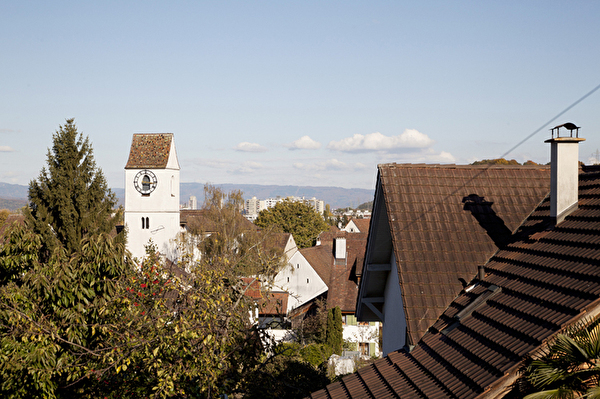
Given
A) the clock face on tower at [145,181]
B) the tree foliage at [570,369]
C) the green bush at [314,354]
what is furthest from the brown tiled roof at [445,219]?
the clock face on tower at [145,181]

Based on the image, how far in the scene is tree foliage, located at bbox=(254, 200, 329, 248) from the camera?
87.1 meters

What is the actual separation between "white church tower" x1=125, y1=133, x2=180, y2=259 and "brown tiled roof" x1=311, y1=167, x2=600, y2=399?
46.7 meters

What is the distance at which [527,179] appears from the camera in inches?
358

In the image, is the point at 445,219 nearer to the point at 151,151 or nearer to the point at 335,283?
the point at 335,283

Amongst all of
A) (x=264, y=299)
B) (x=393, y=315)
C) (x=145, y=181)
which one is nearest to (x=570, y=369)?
(x=393, y=315)

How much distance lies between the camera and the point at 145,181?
51.5 m

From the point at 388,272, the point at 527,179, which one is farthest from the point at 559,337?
the point at 388,272

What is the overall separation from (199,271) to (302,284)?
3739 cm

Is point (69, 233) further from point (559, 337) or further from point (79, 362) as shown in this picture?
point (559, 337)

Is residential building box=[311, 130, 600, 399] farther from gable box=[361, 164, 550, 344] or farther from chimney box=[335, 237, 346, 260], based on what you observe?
chimney box=[335, 237, 346, 260]

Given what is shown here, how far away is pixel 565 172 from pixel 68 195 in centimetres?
3192

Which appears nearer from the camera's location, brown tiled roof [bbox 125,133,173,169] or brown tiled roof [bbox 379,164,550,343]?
brown tiled roof [bbox 379,164,550,343]

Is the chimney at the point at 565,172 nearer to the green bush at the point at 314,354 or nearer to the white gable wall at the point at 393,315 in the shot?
the white gable wall at the point at 393,315

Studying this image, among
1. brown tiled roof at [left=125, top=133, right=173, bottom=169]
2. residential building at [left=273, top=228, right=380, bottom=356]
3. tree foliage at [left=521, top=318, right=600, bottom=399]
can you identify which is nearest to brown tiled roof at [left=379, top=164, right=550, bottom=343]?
tree foliage at [left=521, top=318, right=600, bottom=399]
